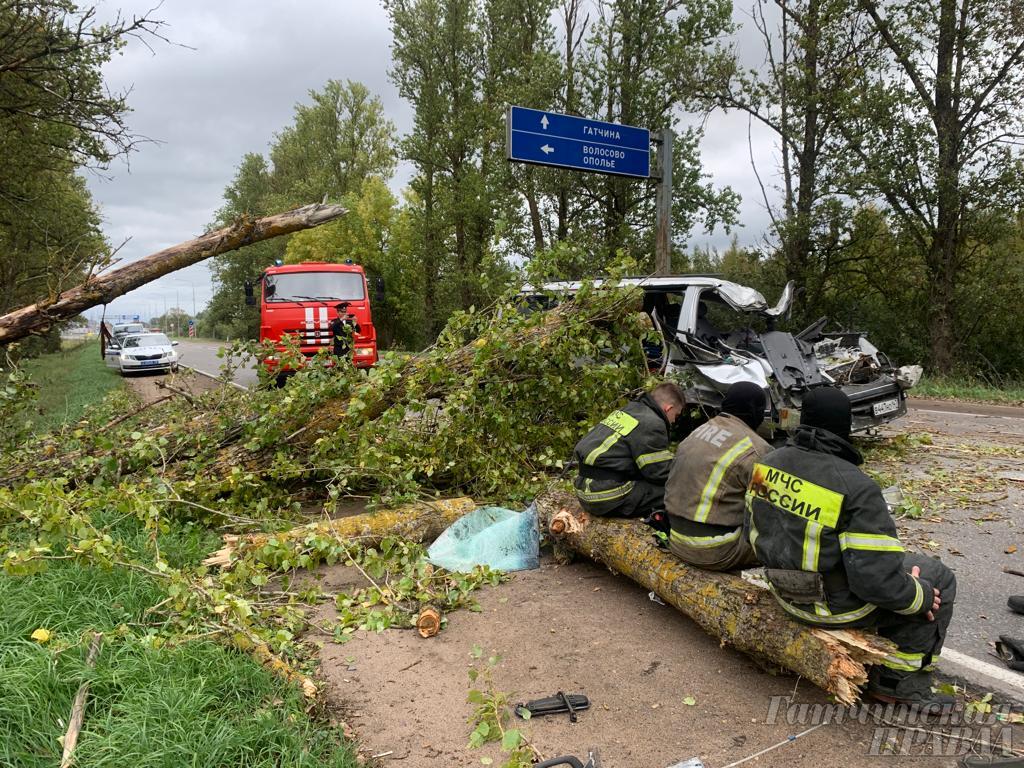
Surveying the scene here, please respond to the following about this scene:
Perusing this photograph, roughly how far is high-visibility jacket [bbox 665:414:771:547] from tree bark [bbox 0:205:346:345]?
3910 mm

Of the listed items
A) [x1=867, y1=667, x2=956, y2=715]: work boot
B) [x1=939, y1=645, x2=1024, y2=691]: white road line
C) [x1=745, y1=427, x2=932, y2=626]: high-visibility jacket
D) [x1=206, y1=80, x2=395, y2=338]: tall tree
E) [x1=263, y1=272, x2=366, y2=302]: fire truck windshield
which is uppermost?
[x1=206, y1=80, x2=395, y2=338]: tall tree

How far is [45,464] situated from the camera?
5.01 meters

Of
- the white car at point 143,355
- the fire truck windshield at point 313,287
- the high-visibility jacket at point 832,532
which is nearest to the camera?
the high-visibility jacket at point 832,532

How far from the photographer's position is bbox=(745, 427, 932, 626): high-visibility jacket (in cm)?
250

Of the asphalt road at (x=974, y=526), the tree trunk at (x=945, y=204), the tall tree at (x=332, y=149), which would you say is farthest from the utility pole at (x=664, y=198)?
the tall tree at (x=332, y=149)

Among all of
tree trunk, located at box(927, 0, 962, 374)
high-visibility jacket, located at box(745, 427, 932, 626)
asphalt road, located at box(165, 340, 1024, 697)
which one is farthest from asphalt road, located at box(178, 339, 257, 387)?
tree trunk, located at box(927, 0, 962, 374)

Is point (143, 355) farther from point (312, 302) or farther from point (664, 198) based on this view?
point (664, 198)

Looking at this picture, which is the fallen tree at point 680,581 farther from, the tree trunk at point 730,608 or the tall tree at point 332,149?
the tall tree at point 332,149

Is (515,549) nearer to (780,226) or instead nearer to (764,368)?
(764,368)

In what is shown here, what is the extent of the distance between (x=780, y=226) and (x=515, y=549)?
50.1 ft

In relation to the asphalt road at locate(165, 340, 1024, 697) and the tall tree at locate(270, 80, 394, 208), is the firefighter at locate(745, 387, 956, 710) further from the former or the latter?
the tall tree at locate(270, 80, 394, 208)

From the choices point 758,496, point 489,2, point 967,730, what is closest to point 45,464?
point 758,496

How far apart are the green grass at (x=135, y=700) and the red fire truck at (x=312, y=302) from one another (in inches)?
368

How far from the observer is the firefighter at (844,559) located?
2516 millimetres
